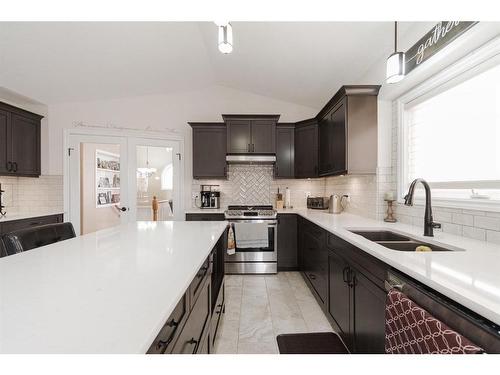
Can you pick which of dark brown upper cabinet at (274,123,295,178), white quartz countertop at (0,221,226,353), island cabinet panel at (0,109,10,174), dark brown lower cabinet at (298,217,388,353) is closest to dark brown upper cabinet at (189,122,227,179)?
dark brown upper cabinet at (274,123,295,178)

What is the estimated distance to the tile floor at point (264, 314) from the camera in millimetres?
1881

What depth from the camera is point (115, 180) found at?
370 cm

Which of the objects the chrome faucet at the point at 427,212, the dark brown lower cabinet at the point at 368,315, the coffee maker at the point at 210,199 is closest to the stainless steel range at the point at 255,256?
the coffee maker at the point at 210,199

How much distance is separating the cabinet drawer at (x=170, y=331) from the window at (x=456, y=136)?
71.3 inches

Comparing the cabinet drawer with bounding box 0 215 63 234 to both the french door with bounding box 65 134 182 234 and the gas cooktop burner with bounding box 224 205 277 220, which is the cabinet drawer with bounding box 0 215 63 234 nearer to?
the french door with bounding box 65 134 182 234

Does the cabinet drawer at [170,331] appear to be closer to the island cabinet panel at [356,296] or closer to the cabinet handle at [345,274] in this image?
the island cabinet panel at [356,296]

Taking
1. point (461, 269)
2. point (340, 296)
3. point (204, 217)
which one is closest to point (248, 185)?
point (204, 217)

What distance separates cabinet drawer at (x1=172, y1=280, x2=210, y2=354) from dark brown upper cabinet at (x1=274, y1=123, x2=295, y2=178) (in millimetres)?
2618

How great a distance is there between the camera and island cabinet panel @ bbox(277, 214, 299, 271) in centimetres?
342

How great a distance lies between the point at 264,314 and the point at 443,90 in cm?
245
